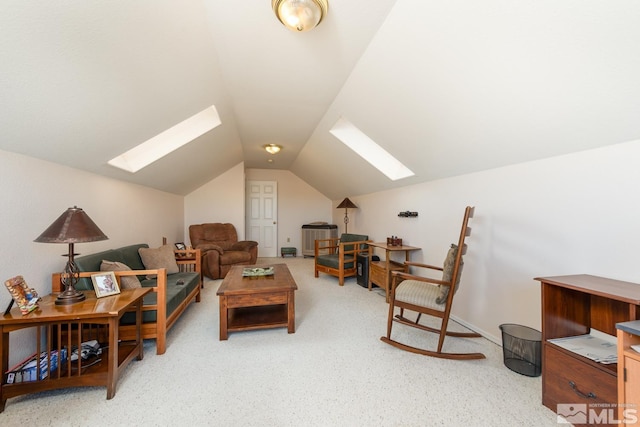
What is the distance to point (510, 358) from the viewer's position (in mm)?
1886

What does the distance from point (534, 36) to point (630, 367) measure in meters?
1.56

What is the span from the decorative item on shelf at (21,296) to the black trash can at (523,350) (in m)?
3.20

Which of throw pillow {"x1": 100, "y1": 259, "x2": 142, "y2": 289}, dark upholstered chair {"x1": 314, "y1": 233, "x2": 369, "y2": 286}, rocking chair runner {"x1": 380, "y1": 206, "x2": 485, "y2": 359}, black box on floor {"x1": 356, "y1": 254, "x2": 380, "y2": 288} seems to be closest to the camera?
rocking chair runner {"x1": 380, "y1": 206, "x2": 485, "y2": 359}

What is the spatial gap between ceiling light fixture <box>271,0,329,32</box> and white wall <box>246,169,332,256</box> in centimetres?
536

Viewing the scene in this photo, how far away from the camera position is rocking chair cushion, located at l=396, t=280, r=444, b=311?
81.6 inches

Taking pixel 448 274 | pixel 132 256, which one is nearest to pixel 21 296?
pixel 132 256

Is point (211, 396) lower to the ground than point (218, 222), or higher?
lower

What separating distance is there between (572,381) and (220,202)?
5775 mm

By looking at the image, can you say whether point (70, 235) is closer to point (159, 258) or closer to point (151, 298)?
point (151, 298)

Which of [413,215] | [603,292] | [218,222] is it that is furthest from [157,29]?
[218,222]

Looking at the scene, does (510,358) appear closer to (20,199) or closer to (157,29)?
(157,29)

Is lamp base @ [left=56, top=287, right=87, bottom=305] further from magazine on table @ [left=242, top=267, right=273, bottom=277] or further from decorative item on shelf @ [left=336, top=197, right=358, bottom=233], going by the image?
decorative item on shelf @ [left=336, top=197, right=358, bottom=233]

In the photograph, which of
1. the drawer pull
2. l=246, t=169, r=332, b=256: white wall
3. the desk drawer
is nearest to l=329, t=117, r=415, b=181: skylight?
the desk drawer

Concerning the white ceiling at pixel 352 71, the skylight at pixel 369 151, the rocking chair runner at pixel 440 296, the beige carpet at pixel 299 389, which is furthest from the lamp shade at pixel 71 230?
the skylight at pixel 369 151
